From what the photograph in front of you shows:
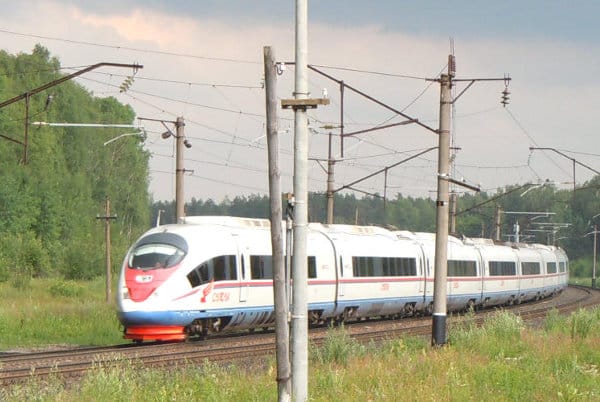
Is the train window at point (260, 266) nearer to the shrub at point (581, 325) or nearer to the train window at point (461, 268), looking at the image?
the shrub at point (581, 325)

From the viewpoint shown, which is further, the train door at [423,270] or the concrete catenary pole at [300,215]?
the train door at [423,270]

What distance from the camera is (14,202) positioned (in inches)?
3093

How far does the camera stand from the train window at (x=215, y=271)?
25.4 m

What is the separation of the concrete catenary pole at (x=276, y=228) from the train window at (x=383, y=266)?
19.9m

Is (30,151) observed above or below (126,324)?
above

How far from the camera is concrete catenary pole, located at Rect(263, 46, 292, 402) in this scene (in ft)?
42.7

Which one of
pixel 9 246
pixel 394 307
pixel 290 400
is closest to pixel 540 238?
pixel 9 246

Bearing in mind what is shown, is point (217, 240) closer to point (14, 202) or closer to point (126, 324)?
point (126, 324)

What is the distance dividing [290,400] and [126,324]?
1237 centimetres

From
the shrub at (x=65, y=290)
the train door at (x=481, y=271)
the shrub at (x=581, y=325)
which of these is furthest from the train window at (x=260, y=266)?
the shrub at (x=65, y=290)

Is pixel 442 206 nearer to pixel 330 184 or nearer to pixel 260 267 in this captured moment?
pixel 260 267

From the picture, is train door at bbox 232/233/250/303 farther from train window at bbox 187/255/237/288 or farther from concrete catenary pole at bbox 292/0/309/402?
concrete catenary pole at bbox 292/0/309/402

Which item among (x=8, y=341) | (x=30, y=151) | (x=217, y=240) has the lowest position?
(x=8, y=341)

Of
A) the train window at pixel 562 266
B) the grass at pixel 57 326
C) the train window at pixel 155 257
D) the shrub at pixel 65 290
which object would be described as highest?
the train window at pixel 155 257
